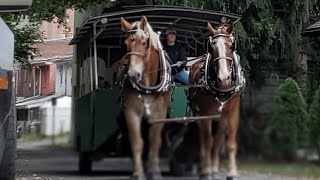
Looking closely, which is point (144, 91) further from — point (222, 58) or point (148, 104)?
point (222, 58)

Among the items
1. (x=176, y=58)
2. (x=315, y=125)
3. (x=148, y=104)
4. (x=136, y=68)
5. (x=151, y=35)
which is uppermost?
(x=151, y=35)

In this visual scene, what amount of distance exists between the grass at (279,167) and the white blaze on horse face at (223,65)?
556mm

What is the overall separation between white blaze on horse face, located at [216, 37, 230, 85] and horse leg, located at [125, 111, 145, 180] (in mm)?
596

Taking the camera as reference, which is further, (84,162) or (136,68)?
(84,162)

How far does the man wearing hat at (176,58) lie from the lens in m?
4.66

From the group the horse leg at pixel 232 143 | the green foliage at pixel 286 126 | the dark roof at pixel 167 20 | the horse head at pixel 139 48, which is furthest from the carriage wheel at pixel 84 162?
the dark roof at pixel 167 20

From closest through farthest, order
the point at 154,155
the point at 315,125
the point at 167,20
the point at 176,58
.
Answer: the point at 154,155
the point at 315,125
the point at 176,58
the point at 167,20

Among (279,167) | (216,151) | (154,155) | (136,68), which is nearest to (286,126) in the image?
(279,167)

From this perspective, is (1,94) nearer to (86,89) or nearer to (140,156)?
(86,89)

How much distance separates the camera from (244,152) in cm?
400

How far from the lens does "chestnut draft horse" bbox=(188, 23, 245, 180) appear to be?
4.09 m

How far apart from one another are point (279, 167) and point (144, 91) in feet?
3.03

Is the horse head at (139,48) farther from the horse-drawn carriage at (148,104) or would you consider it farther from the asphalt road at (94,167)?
the asphalt road at (94,167)

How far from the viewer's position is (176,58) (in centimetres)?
480
